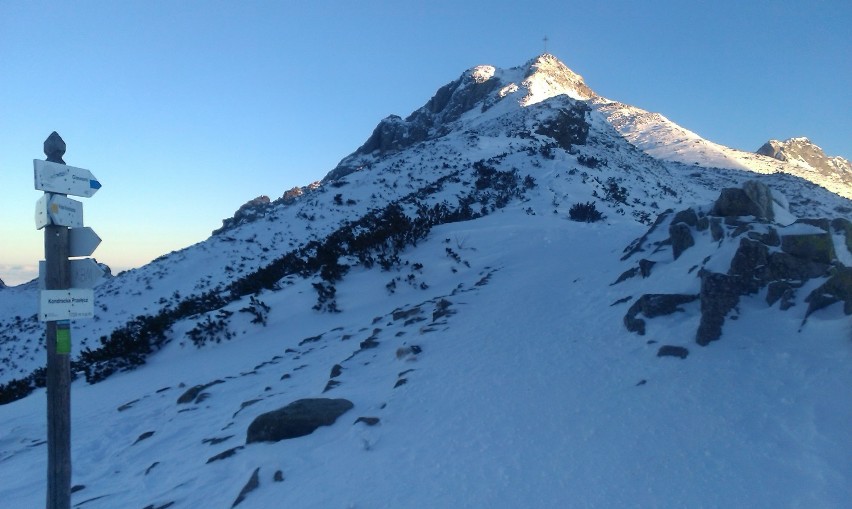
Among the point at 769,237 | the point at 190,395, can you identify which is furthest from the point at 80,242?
the point at 769,237

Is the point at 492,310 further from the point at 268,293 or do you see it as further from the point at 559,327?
the point at 268,293

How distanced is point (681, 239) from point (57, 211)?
8.81 m

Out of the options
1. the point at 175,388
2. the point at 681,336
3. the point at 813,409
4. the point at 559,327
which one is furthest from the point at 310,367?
the point at 813,409

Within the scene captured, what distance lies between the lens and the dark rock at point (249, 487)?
16.5 feet

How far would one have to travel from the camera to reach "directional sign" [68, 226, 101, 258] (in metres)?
4.44

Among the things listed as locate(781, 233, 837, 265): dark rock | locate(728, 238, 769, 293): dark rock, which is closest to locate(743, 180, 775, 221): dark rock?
locate(781, 233, 837, 265): dark rock

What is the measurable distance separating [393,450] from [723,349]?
12.7ft

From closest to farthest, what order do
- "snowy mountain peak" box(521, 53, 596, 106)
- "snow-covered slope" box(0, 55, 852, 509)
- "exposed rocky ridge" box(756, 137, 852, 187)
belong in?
"snow-covered slope" box(0, 55, 852, 509) → "snowy mountain peak" box(521, 53, 596, 106) → "exposed rocky ridge" box(756, 137, 852, 187)

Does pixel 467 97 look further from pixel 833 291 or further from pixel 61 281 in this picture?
pixel 61 281

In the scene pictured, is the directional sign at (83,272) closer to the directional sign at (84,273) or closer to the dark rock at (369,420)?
the directional sign at (84,273)

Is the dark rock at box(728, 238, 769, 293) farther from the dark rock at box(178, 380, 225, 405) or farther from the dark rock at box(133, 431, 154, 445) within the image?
the dark rock at box(178, 380, 225, 405)

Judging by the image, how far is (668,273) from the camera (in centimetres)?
847

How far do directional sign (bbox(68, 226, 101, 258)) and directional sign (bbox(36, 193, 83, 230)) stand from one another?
5 centimetres

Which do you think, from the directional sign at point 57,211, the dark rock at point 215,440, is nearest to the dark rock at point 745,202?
the dark rock at point 215,440
